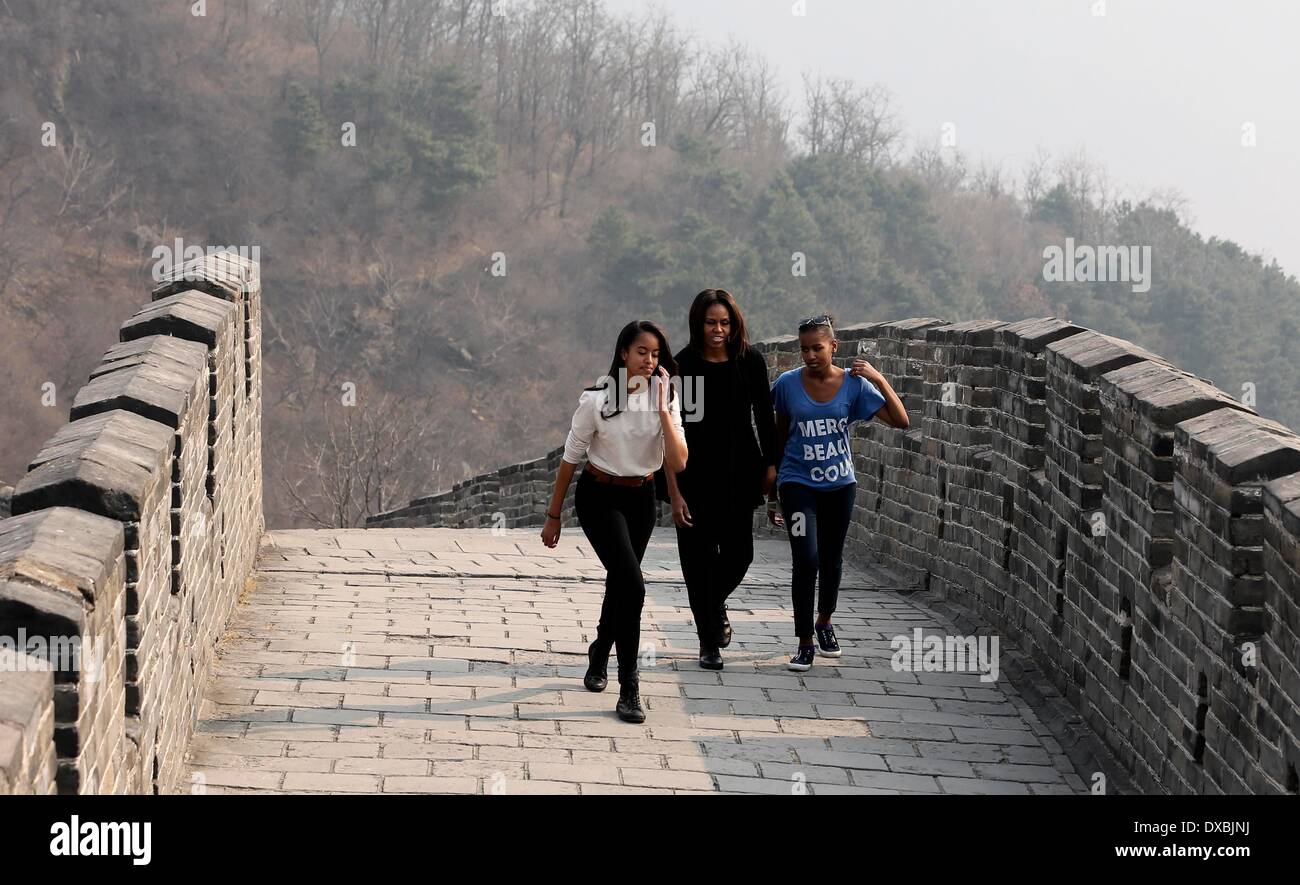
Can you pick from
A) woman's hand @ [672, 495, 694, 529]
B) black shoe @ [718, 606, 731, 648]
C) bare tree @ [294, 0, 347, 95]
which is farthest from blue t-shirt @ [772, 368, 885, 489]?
bare tree @ [294, 0, 347, 95]

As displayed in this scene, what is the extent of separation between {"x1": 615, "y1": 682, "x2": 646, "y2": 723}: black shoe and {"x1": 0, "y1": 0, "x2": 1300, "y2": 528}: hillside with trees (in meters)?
35.4

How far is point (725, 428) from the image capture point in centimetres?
655

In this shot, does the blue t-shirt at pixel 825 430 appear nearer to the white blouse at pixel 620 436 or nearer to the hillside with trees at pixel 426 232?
the white blouse at pixel 620 436

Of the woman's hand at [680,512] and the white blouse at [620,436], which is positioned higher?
the white blouse at [620,436]

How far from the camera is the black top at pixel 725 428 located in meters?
6.49

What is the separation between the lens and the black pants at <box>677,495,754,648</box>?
6578mm

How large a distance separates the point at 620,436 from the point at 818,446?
1058 millimetres

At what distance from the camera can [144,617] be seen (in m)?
4.24

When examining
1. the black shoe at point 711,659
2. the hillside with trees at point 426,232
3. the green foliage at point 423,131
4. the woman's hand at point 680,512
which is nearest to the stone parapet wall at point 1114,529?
the black shoe at point 711,659

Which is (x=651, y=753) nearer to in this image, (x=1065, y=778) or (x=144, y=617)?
(x=1065, y=778)

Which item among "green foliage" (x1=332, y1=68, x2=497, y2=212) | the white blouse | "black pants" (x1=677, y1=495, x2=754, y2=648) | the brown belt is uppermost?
"green foliage" (x1=332, y1=68, x2=497, y2=212)

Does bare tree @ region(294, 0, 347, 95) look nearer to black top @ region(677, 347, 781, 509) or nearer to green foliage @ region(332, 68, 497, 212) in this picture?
green foliage @ region(332, 68, 497, 212)

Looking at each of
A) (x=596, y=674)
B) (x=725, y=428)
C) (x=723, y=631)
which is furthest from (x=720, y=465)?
(x=596, y=674)
